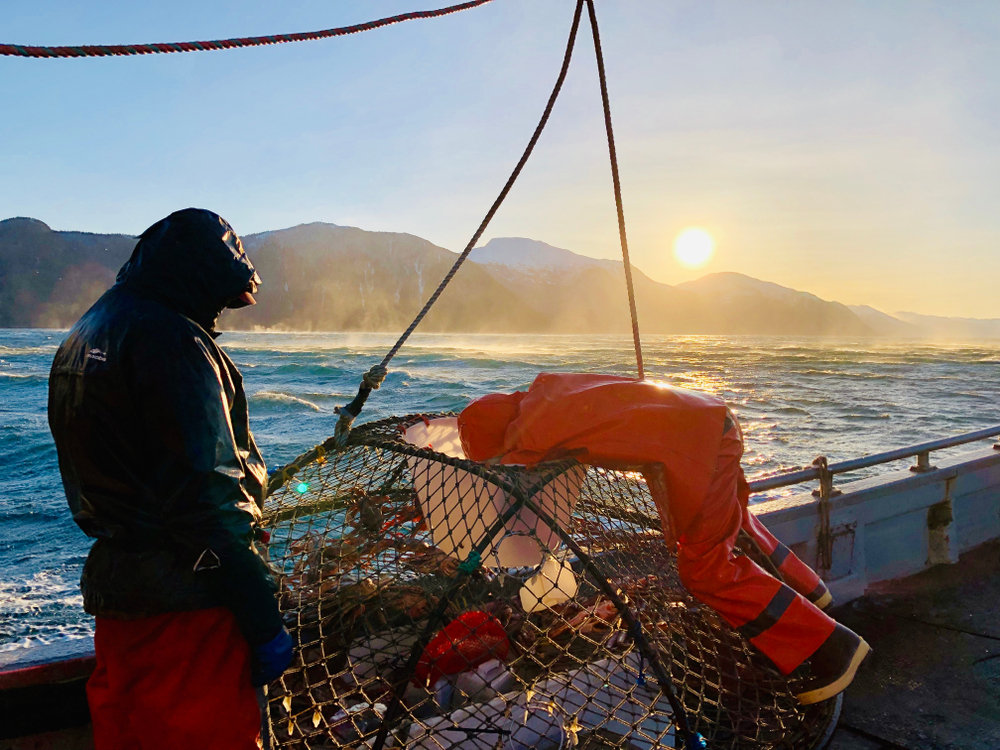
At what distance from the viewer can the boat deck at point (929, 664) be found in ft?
8.61

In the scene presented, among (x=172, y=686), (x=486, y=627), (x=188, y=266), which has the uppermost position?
(x=188, y=266)

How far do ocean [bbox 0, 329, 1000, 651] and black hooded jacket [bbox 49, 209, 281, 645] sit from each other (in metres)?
1.39

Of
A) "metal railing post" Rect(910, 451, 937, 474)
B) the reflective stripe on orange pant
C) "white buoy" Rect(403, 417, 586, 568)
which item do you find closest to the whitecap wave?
"metal railing post" Rect(910, 451, 937, 474)

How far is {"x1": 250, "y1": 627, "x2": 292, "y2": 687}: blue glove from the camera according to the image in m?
1.62

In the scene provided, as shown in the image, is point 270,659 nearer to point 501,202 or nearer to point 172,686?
point 172,686

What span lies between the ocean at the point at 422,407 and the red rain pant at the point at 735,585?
2.49 metres

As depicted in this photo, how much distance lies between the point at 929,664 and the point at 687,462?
2093 millimetres

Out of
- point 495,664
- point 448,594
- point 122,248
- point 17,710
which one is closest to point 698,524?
point 448,594

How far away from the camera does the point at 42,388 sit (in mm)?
23016

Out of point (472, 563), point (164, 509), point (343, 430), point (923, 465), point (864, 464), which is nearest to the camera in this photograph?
point (164, 509)

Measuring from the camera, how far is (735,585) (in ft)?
7.49

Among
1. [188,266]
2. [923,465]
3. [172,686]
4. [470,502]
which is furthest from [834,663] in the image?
[923,465]

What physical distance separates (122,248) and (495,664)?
117771 millimetres

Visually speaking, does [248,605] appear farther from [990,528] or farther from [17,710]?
[990,528]
